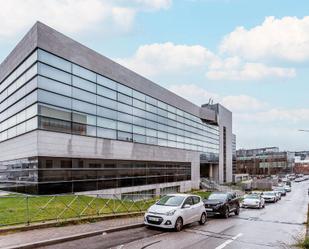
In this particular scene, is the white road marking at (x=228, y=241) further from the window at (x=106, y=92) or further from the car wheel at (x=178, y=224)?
the window at (x=106, y=92)

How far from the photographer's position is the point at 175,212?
14.6 metres

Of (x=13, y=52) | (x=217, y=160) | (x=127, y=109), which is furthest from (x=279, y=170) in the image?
(x=13, y=52)

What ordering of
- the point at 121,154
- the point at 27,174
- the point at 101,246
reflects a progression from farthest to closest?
the point at 121,154, the point at 27,174, the point at 101,246

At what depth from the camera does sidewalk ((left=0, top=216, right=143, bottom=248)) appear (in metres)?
10.3

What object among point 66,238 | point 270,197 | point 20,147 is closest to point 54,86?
point 20,147

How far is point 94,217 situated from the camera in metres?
15.0

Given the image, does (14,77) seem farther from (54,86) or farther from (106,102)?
(106,102)

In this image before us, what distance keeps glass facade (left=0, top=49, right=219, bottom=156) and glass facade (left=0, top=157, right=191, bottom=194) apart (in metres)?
2.66

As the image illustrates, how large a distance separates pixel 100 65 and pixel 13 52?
823cm

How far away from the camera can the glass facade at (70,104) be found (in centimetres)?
2641

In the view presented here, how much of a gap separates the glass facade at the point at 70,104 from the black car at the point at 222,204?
13537 mm

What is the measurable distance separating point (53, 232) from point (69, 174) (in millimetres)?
15936

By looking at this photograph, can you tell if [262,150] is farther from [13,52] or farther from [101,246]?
[101,246]

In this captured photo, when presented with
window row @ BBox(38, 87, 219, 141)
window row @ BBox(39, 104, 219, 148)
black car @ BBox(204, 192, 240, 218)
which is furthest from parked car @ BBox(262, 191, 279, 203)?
black car @ BBox(204, 192, 240, 218)
